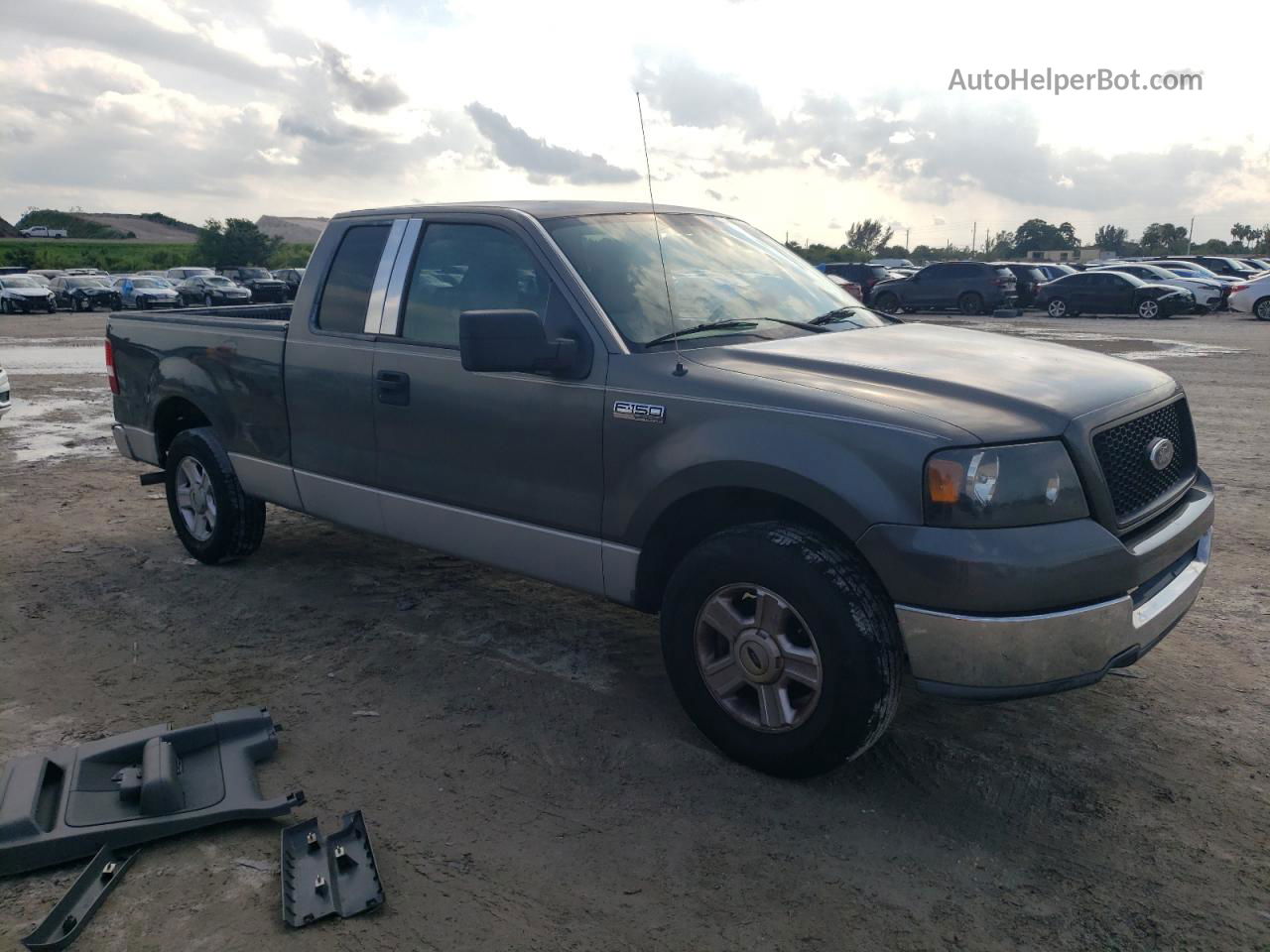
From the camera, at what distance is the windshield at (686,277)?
13.2 ft

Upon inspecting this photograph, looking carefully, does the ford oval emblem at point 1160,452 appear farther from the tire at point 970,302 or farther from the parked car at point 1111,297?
the tire at point 970,302

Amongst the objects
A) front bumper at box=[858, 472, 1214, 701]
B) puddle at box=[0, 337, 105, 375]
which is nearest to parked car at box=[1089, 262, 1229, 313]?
puddle at box=[0, 337, 105, 375]

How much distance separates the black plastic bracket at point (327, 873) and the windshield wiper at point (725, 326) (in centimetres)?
194

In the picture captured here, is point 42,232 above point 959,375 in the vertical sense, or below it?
above

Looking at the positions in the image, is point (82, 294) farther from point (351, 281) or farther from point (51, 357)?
point (351, 281)

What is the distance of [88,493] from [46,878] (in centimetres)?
542

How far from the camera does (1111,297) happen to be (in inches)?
1091

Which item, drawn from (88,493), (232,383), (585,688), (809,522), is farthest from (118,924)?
Result: (88,493)

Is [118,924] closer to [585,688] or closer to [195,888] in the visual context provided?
[195,888]

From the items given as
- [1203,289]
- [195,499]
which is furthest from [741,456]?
[1203,289]

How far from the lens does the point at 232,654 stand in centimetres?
471

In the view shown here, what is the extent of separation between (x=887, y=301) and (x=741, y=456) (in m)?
28.4

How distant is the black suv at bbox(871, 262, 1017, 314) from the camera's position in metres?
29.0

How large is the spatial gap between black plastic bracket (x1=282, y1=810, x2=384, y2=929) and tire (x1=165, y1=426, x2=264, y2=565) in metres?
2.91
